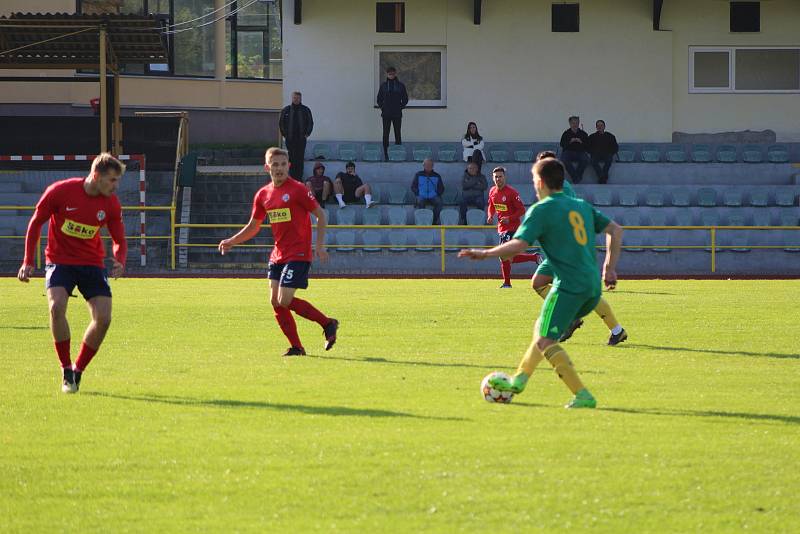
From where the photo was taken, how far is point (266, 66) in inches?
1716

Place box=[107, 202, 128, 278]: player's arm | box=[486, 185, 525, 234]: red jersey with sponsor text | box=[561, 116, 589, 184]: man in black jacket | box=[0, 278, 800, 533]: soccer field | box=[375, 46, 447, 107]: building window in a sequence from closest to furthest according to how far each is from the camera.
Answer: box=[0, 278, 800, 533]: soccer field → box=[107, 202, 128, 278]: player's arm → box=[486, 185, 525, 234]: red jersey with sponsor text → box=[561, 116, 589, 184]: man in black jacket → box=[375, 46, 447, 107]: building window

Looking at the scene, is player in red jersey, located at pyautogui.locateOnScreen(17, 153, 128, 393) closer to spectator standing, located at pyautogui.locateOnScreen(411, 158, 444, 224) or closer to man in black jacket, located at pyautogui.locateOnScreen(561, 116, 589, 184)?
spectator standing, located at pyautogui.locateOnScreen(411, 158, 444, 224)

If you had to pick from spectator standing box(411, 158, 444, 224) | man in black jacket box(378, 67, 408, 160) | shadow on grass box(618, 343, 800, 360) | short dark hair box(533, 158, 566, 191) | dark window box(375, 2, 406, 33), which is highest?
dark window box(375, 2, 406, 33)

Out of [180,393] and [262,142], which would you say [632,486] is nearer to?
[180,393]

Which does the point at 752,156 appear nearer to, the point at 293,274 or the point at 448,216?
the point at 448,216

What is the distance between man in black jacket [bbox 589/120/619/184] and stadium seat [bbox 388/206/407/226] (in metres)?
4.68

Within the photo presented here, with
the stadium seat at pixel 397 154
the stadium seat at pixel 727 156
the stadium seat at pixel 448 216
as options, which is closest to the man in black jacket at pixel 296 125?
the stadium seat at pixel 397 154

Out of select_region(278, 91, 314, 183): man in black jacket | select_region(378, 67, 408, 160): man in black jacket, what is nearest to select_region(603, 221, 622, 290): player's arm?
select_region(278, 91, 314, 183): man in black jacket

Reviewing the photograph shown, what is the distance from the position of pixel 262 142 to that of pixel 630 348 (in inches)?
1157

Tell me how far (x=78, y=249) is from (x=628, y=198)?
2145 cm

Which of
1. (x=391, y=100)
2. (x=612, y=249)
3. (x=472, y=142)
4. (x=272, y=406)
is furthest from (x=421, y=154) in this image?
(x=272, y=406)

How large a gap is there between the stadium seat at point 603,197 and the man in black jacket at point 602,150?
724mm

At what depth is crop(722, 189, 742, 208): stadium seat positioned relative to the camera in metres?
29.8

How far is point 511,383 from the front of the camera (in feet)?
28.3
